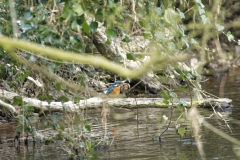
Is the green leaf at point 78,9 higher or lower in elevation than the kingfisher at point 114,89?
lower

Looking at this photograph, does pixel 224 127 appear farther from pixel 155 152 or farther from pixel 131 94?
pixel 131 94

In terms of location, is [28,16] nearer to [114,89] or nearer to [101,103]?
[101,103]

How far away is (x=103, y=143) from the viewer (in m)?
7.04

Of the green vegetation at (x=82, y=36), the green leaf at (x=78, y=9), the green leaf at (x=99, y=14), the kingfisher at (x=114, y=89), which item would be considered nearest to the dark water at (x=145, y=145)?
the green vegetation at (x=82, y=36)

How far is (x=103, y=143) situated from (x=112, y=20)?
315 centimetres

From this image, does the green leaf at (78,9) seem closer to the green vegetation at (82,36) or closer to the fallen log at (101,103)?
the green vegetation at (82,36)

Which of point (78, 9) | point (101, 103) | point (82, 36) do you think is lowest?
point (101, 103)

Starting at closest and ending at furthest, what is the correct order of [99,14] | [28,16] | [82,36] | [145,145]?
[99,14]
[28,16]
[82,36]
[145,145]

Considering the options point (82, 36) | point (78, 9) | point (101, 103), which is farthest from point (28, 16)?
point (101, 103)

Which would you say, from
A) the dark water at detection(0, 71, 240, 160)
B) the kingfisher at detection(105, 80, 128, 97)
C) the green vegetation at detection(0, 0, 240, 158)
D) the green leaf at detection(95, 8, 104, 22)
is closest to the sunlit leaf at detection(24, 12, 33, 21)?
the green vegetation at detection(0, 0, 240, 158)

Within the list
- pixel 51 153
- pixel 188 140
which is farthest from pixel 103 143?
pixel 188 140

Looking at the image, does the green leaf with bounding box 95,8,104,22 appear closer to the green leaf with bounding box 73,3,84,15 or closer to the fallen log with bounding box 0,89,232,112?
the green leaf with bounding box 73,3,84,15

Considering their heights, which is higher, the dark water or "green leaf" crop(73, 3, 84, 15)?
"green leaf" crop(73, 3, 84, 15)

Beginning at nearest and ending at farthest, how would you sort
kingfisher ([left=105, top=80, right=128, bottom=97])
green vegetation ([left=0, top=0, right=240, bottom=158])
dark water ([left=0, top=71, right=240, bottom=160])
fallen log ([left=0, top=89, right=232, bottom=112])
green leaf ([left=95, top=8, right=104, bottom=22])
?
green vegetation ([left=0, top=0, right=240, bottom=158]) < green leaf ([left=95, top=8, right=104, bottom=22]) < dark water ([left=0, top=71, right=240, bottom=160]) < fallen log ([left=0, top=89, right=232, bottom=112]) < kingfisher ([left=105, top=80, right=128, bottom=97])
